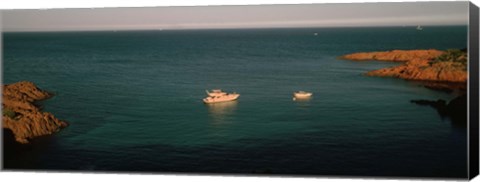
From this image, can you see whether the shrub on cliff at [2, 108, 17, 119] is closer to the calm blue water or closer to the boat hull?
the calm blue water

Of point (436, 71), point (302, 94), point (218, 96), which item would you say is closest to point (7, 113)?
point (218, 96)

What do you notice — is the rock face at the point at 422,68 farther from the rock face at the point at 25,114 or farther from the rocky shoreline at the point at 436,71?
the rock face at the point at 25,114

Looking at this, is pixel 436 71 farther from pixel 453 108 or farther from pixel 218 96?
pixel 218 96

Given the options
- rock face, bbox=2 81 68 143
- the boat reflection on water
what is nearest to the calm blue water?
the boat reflection on water

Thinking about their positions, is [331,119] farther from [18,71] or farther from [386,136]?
[18,71]

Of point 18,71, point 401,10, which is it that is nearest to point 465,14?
point 401,10

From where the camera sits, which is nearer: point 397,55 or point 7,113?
point 397,55

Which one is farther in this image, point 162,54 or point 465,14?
point 162,54

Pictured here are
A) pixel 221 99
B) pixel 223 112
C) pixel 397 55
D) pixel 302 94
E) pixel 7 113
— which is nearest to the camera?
pixel 397 55
